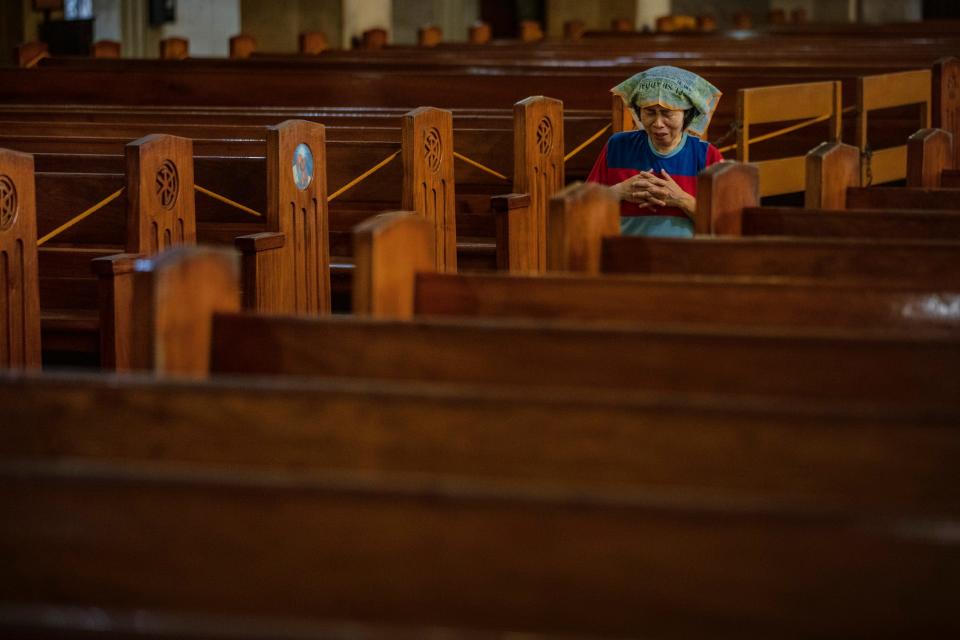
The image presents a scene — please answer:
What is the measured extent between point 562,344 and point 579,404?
1.20 feet

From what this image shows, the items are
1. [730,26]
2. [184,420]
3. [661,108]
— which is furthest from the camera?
[730,26]

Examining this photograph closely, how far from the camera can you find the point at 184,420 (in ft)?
6.10

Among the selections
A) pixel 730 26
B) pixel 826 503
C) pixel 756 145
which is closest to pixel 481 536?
pixel 826 503

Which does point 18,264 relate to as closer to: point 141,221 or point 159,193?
point 141,221

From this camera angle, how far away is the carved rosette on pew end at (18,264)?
427cm

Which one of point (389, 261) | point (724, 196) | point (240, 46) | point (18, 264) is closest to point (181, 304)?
point (389, 261)

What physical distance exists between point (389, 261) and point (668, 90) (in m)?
2.17

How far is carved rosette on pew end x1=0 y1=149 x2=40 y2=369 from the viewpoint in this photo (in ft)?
14.0

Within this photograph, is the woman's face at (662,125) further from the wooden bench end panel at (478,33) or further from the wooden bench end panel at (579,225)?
the wooden bench end panel at (478,33)

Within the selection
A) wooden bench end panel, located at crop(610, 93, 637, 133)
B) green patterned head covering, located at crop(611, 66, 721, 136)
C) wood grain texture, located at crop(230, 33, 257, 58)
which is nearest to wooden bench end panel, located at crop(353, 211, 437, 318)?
green patterned head covering, located at crop(611, 66, 721, 136)

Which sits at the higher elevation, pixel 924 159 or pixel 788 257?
pixel 924 159

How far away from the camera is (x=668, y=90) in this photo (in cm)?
441

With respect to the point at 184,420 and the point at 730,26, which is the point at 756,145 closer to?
the point at 184,420

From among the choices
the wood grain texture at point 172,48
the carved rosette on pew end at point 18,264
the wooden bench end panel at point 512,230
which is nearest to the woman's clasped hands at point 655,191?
the wooden bench end panel at point 512,230
